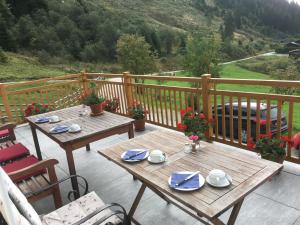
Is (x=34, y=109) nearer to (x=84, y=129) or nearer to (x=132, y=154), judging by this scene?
(x=84, y=129)

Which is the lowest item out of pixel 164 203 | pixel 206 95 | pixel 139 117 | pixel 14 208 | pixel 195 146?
pixel 164 203

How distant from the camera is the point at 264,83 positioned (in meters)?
3.16

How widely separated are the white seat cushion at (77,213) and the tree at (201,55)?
Result: 2422cm

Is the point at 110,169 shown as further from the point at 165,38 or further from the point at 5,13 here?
the point at 165,38

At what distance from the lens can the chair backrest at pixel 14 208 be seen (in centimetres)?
82

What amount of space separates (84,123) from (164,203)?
58.7 inches

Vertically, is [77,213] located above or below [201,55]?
above

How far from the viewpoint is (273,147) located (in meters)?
3.12

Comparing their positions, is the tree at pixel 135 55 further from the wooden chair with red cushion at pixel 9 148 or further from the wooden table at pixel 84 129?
the wooden chair with red cushion at pixel 9 148

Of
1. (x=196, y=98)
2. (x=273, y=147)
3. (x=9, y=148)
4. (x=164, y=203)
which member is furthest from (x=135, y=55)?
(x=164, y=203)

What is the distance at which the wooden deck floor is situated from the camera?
2553 millimetres

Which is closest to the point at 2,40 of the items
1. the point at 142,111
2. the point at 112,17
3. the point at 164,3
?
the point at 112,17

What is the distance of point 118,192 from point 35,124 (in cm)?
152

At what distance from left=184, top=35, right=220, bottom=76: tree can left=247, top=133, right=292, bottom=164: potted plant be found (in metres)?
22.9
